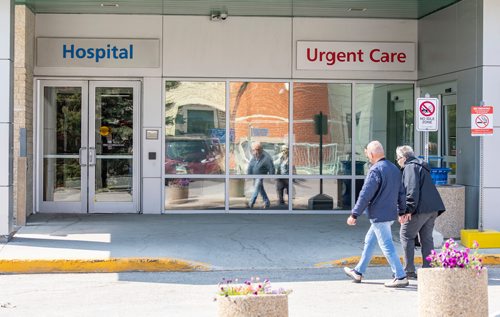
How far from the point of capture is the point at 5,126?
12.1 metres

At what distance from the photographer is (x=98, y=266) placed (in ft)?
34.9

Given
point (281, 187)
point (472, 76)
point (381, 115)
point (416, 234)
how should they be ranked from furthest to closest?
point (381, 115) → point (281, 187) → point (472, 76) → point (416, 234)

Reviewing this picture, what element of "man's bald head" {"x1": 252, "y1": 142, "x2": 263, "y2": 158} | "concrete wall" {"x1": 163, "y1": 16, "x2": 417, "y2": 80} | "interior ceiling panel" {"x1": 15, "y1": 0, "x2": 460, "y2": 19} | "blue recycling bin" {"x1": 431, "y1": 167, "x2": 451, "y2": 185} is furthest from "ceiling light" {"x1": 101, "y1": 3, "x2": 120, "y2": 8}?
"blue recycling bin" {"x1": 431, "y1": 167, "x2": 451, "y2": 185}

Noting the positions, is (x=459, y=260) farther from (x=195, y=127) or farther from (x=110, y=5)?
(x=110, y=5)

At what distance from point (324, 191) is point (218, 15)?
439cm

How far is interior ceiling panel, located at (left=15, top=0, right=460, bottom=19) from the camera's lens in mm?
14617

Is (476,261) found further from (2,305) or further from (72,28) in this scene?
(72,28)

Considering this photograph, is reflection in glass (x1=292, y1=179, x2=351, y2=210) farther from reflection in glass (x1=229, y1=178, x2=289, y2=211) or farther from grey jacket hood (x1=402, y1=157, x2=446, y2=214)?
grey jacket hood (x1=402, y1=157, x2=446, y2=214)

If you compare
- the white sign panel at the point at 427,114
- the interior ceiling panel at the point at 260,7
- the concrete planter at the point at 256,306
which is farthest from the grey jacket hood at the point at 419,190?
the interior ceiling panel at the point at 260,7

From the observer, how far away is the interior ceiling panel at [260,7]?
14617 millimetres

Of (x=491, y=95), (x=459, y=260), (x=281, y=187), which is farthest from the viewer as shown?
(x=281, y=187)

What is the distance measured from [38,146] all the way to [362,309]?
995 cm

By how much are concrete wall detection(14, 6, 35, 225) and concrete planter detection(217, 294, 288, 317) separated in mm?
8750

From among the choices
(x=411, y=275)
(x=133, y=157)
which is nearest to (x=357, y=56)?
(x=133, y=157)
